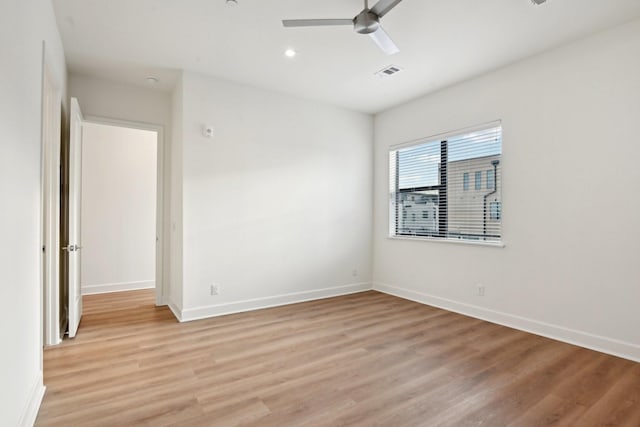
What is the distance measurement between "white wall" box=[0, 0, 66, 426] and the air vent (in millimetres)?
2980

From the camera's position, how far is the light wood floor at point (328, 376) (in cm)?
195

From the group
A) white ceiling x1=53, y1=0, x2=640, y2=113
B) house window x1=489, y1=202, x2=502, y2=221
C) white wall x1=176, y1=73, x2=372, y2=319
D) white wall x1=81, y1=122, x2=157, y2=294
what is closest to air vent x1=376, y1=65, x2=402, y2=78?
white ceiling x1=53, y1=0, x2=640, y2=113

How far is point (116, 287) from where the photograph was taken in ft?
17.2

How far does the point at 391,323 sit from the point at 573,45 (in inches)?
128

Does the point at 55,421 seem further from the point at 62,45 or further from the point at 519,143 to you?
the point at 519,143

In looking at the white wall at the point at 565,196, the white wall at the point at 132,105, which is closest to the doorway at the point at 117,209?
the white wall at the point at 132,105

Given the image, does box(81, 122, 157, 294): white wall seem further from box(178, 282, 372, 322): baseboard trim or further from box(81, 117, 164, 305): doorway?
box(178, 282, 372, 322): baseboard trim

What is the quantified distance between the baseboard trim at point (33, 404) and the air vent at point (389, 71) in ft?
13.0

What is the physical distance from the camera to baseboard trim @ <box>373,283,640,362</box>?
2766 mm

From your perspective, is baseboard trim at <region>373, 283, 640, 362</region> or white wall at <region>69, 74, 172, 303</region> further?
white wall at <region>69, 74, 172, 303</region>

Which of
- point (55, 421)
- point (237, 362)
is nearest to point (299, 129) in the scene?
point (237, 362)

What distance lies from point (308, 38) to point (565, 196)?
284 centimetres

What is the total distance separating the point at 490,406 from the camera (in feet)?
6.74

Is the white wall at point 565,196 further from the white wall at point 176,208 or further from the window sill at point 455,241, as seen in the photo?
the white wall at point 176,208
